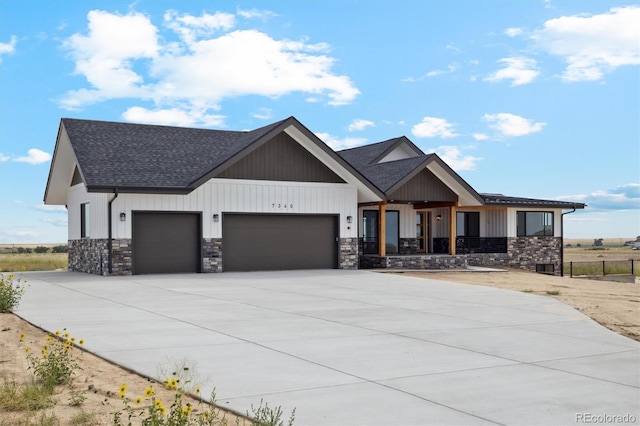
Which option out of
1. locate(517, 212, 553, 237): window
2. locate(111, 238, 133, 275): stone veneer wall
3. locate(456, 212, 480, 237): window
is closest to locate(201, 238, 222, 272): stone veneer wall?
locate(111, 238, 133, 275): stone veneer wall

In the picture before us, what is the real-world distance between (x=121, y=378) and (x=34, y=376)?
3.15 ft

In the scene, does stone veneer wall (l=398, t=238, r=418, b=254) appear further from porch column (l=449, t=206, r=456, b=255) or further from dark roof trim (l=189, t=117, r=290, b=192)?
dark roof trim (l=189, t=117, r=290, b=192)

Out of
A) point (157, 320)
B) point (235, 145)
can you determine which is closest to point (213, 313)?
point (157, 320)

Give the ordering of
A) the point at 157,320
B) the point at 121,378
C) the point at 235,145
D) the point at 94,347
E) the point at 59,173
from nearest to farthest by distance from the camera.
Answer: the point at 121,378, the point at 94,347, the point at 157,320, the point at 235,145, the point at 59,173

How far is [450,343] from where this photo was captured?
9.52 meters

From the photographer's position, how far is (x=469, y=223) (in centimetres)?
3319

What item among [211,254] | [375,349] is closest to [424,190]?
[211,254]

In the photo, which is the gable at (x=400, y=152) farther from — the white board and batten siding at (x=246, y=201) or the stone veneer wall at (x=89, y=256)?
the stone veneer wall at (x=89, y=256)

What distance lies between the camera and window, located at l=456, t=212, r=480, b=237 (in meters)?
33.1

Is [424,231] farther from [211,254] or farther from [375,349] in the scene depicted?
[375,349]

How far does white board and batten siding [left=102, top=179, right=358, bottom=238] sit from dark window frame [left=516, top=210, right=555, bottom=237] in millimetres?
10300

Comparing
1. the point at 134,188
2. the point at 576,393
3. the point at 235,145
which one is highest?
the point at 235,145

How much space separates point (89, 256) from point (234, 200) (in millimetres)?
5746

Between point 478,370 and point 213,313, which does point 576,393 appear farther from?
point 213,313
